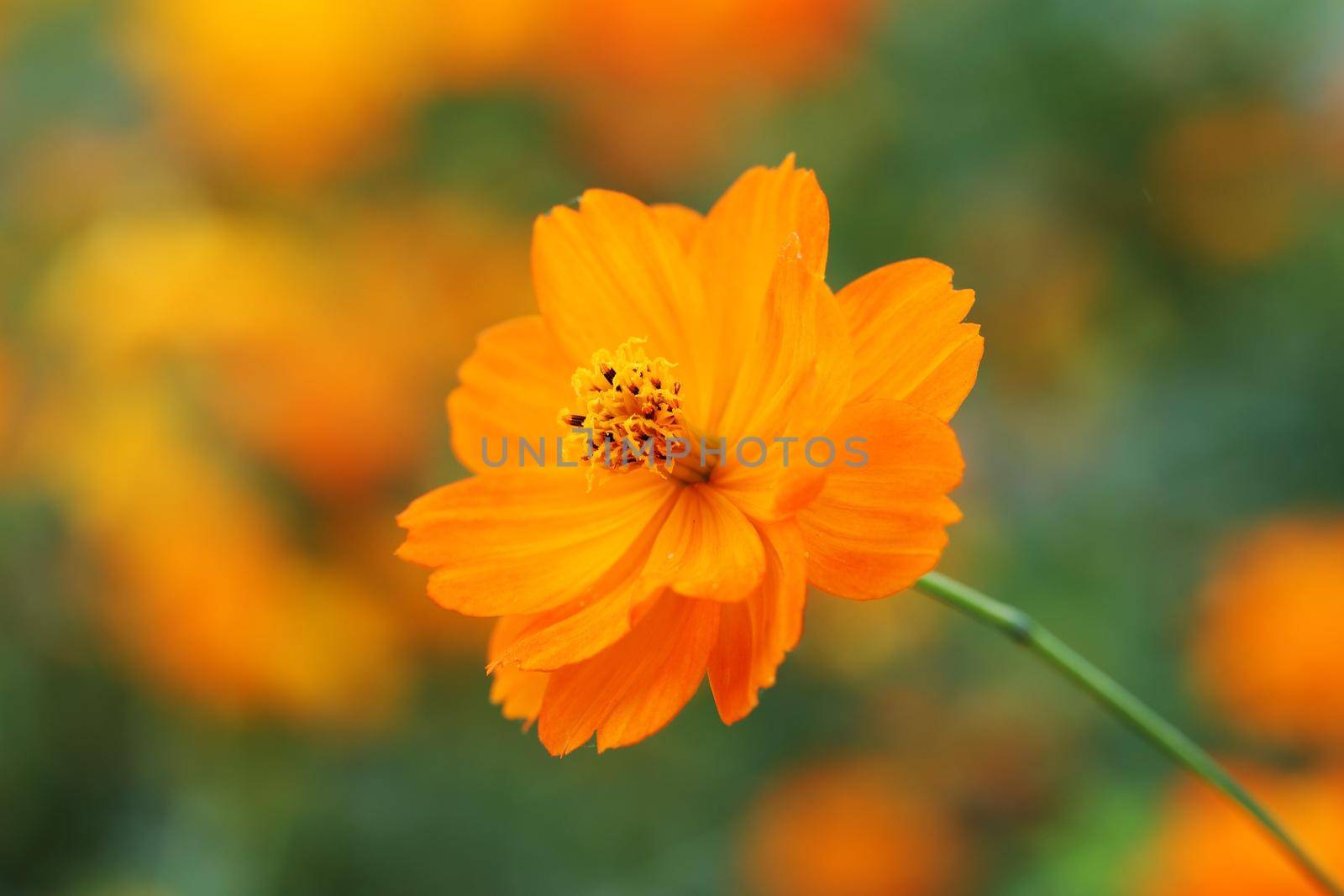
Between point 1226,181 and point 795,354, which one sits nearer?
point 795,354

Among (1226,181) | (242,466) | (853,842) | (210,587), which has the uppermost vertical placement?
(1226,181)

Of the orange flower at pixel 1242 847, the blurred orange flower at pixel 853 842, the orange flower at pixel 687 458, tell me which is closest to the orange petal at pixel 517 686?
the orange flower at pixel 687 458

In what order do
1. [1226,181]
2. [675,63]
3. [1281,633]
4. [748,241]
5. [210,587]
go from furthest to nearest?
[675,63], [1226,181], [210,587], [1281,633], [748,241]

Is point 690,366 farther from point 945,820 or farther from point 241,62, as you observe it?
point 241,62

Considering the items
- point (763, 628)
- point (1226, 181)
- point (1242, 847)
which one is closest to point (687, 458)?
point (763, 628)

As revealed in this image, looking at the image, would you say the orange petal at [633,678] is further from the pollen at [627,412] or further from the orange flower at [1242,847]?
the orange flower at [1242,847]

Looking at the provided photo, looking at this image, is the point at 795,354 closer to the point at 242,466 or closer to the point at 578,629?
the point at 578,629
